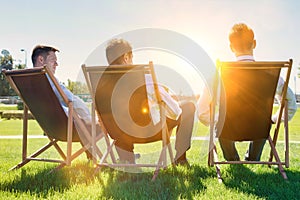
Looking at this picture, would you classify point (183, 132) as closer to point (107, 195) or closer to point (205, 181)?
point (205, 181)

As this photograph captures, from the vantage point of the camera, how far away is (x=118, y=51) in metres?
3.37

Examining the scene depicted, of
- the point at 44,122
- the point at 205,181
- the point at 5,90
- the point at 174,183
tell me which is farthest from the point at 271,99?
the point at 5,90

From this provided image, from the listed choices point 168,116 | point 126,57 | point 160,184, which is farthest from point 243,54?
point 160,184

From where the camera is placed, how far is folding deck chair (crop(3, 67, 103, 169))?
11.0 feet

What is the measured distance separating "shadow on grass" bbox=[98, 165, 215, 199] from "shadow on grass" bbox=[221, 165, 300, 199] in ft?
0.80

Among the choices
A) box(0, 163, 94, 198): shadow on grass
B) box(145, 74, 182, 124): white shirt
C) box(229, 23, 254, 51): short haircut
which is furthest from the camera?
box(229, 23, 254, 51): short haircut

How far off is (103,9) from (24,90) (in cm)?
444

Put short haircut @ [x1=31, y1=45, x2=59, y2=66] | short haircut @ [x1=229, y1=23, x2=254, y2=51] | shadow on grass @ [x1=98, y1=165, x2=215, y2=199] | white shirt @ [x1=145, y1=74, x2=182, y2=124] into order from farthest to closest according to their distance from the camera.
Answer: short haircut @ [x1=31, y1=45, x2=59, y2=66], short haircut @ [x1=229, y1=23, x2=254, y2=51], white shirt @ [x1=145, y1=74, x2=182, y2=124], shadow on grass @ [x1=98, y1=165, x2=215, y2=199]

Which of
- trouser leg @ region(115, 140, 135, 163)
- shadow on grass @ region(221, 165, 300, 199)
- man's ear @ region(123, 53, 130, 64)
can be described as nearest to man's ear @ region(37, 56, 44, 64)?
man's ear @ region(123, 53, 130, 64)

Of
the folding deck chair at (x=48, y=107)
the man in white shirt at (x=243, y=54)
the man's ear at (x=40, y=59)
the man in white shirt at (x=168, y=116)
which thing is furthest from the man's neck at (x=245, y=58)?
the man's ear at (x=40, y=59)

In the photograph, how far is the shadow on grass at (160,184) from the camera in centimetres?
268

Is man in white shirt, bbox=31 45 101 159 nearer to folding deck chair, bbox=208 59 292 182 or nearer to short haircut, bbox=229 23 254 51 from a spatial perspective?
folding deck chair, bbox=208 59 292 182

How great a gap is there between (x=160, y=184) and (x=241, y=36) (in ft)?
5.52

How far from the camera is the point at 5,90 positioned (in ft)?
146
